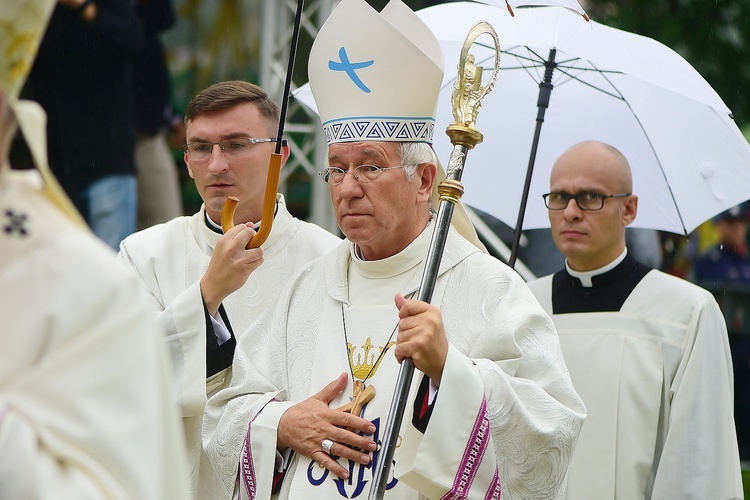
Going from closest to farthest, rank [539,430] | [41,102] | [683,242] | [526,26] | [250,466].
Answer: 1. [539,430]
2. [250,466]
3. [526,26]
4. [41,102]
5. [683,242]

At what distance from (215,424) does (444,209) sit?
122 centimetres

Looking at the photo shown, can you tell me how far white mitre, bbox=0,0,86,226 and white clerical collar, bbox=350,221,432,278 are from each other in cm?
234

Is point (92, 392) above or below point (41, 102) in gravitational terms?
below

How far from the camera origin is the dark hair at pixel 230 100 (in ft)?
16.1

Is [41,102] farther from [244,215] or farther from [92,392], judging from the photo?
[92,392]

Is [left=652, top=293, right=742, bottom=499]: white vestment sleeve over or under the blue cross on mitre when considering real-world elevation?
under

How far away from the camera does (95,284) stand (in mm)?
2062

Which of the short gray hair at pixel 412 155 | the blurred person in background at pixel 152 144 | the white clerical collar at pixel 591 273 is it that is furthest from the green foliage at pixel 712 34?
the short gray hair at pixel 412 155

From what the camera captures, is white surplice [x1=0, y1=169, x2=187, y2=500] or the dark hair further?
the dark hair

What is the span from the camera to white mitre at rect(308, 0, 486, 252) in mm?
4305

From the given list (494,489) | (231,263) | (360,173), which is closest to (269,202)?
(231,263)

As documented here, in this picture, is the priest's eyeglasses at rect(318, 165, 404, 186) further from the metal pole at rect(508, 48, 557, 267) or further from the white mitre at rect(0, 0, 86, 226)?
the white mitre at rect(0, 0, 86, 226)

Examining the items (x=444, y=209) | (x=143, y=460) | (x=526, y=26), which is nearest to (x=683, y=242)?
(x=526, y=26)

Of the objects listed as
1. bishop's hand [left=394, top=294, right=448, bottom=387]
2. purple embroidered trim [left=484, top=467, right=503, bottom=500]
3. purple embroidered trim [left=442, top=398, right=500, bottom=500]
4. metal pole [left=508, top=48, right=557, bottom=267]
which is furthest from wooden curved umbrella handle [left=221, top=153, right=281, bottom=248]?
metal pole [left=508, top=48, right=557, bottom=267]
